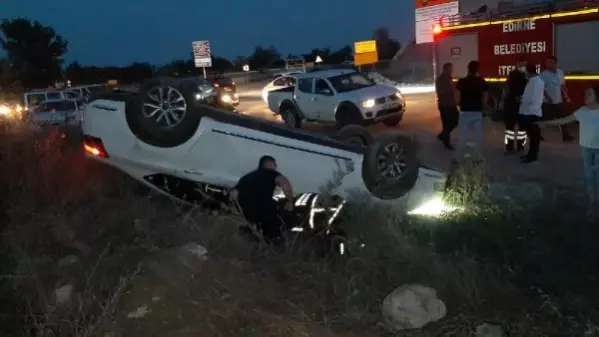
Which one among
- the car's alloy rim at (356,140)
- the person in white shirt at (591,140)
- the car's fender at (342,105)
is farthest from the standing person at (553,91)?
the car's fender at (342,105)

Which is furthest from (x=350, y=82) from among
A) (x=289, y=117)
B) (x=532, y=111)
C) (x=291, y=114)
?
(x=532, y=111)

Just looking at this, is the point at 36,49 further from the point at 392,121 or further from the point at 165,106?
the point at 165,106

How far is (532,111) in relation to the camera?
1009 cm

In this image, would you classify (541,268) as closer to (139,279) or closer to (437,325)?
(437,325)

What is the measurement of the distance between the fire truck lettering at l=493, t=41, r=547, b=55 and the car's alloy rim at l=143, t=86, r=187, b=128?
924cm

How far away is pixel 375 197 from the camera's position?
20.4 ft

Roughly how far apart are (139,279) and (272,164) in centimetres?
181

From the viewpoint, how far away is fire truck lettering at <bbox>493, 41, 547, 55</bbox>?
13547mm

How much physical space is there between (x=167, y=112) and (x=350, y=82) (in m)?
10.6

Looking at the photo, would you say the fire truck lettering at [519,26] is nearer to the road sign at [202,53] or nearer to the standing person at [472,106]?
the standing person at [472,106]

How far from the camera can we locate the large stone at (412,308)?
13.6ft

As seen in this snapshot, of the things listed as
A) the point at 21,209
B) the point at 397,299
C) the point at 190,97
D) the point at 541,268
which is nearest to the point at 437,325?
the point at 397,299

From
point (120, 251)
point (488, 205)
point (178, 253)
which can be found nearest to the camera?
point (178, 253)

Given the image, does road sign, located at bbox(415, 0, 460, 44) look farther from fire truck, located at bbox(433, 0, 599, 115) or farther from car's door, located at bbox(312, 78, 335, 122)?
car's door, located at bbox(312, 78, 335, 122)
